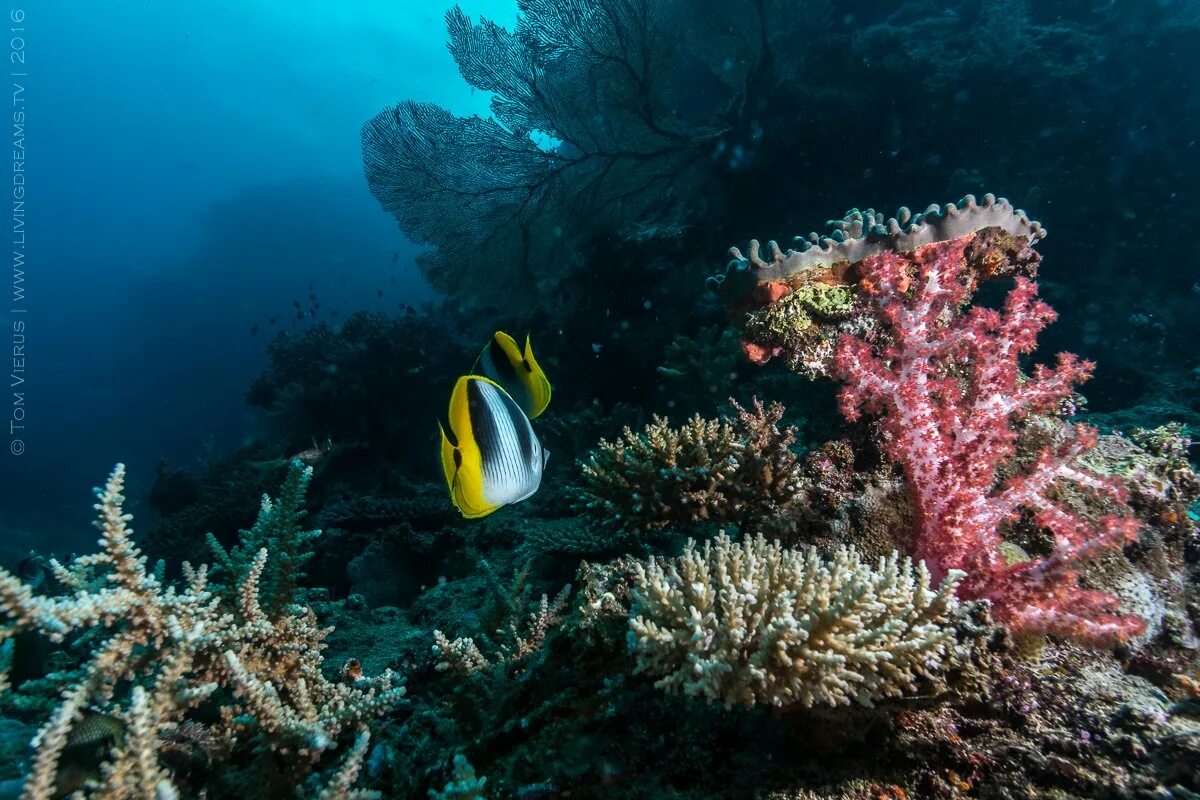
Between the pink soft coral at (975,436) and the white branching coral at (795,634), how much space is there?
1.45 feet

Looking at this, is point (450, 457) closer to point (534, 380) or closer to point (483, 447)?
point (483, 447)

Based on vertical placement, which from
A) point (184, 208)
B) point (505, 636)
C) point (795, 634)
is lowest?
point (505, 636)

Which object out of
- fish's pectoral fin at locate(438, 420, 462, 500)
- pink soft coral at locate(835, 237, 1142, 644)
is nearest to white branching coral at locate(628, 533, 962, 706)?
pink soft coral at locate(835, 237, 1142, 644)

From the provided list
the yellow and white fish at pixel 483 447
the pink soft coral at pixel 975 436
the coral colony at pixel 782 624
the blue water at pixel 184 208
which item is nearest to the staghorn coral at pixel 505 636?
the coral colony at pixel 782 624

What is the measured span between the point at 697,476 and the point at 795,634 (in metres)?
1.59

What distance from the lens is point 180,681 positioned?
1.95m

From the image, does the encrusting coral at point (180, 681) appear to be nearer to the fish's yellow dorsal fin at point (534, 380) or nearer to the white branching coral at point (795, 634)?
the white branching coral at point (795, 634)

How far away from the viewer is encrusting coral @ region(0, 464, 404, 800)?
1604mm

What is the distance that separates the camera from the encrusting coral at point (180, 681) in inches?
63.2

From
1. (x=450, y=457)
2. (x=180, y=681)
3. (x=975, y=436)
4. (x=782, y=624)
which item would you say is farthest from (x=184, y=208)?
(x=782, y=624)

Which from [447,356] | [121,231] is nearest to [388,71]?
[121,231]

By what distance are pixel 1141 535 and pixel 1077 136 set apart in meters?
8.04

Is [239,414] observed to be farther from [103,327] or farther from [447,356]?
[447,356]

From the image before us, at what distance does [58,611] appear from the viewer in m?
1.65
